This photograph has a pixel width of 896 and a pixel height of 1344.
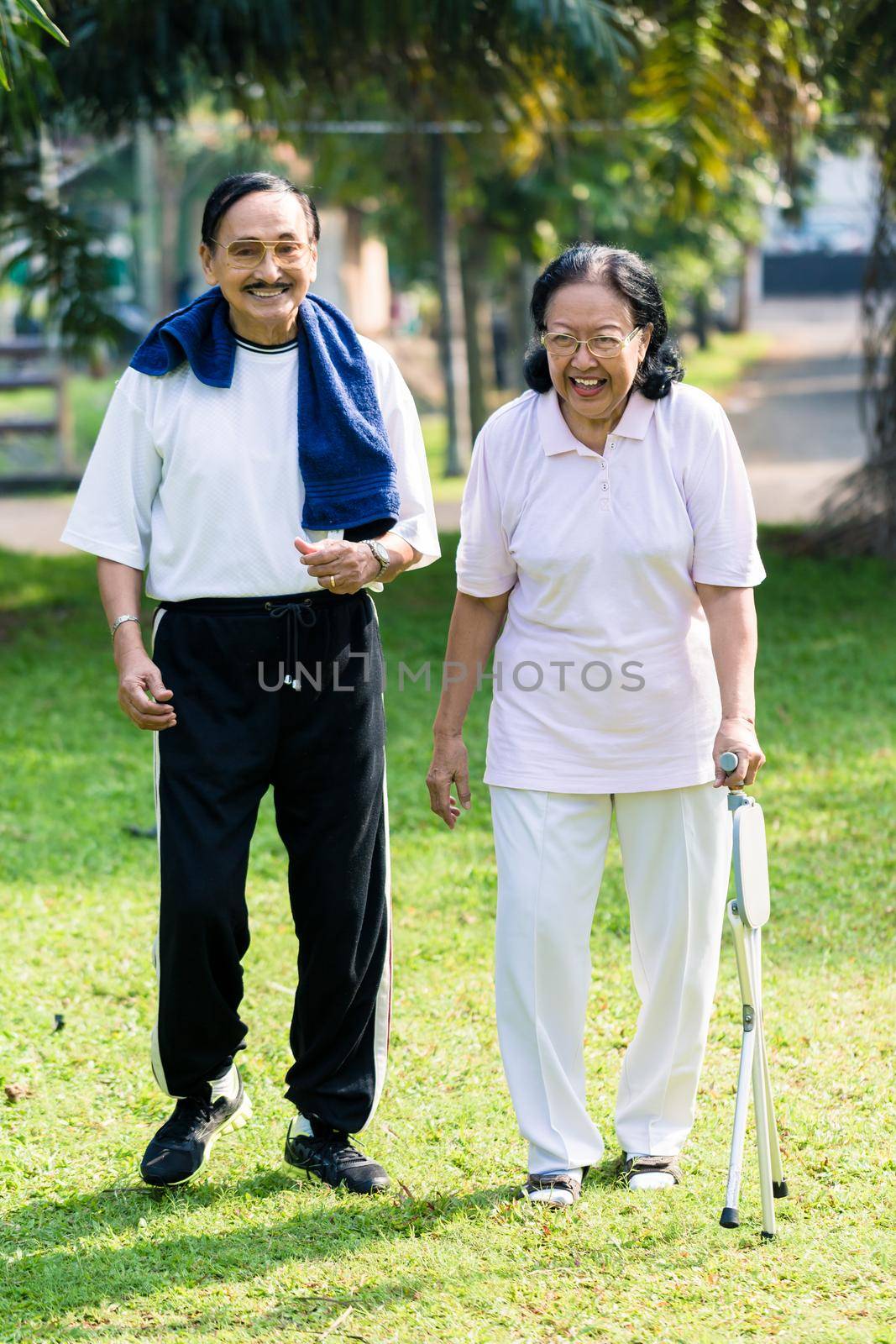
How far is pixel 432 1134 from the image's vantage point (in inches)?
155

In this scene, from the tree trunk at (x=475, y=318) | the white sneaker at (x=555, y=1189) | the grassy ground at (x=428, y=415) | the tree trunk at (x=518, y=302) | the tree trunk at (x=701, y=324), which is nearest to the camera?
the white sneaker at (x=555, y=1189)

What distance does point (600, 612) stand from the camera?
3369 millimetres

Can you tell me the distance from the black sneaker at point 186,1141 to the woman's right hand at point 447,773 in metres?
0.85

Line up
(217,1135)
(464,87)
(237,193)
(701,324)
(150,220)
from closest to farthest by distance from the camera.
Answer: (237,193), (217,1135), (464,87), (150,220), (701,324)

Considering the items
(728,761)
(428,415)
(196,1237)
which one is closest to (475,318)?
(428,415)

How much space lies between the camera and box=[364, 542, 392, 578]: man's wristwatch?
338 centimetres

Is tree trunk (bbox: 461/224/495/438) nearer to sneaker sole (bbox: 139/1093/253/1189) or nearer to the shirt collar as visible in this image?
sneaker sole (bbox: 139/1093/253/1189)

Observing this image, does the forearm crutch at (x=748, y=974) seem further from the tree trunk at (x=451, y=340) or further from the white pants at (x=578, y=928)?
the tree trunk at (x=451, y=340)

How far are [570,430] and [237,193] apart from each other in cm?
82

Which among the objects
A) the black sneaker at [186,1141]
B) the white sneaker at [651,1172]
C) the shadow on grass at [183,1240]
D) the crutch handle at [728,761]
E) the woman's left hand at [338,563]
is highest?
the woman's left hand at [338,563]

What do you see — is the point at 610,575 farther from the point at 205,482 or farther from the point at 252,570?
the point at 205,482

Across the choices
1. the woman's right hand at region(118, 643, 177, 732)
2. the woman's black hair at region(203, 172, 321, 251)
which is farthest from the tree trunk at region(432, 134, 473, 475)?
the woman's right hand at region(118, 643, 177, 732)

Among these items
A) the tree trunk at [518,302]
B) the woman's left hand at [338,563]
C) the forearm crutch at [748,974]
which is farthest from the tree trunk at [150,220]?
the forearm crutch at [748,974]

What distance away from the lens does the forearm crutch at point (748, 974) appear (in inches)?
126
